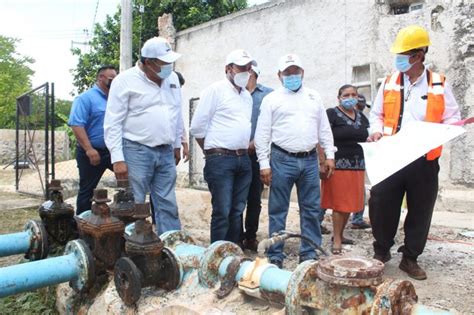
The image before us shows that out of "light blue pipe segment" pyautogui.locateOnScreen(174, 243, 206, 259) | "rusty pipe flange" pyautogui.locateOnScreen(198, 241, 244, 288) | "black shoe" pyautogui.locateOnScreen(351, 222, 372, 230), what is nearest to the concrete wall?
"black shoe" pyautogui.locateOnScreen(351, 222, 372, 230)

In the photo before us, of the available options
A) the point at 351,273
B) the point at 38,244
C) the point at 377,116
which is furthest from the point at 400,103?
the point at 38,244

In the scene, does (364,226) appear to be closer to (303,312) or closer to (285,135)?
(285,135)

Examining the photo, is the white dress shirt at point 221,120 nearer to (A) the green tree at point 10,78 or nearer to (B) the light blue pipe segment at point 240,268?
(B) the light blue pipe segment at point 240,268

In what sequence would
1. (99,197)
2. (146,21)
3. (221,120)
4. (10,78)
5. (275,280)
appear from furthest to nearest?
(10,78)
(146,21)
(221,120)
(99,197)
(275,280)

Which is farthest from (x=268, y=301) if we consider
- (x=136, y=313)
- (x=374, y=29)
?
(x=374, y=29)

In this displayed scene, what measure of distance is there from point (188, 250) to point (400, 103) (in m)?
1.80

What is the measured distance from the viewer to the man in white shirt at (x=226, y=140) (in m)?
3.52

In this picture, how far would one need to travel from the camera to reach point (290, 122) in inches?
135

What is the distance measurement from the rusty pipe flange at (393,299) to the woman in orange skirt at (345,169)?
7.93ft

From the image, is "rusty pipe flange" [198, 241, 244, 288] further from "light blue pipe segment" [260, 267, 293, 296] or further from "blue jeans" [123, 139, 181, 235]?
"blue jeans" [123, 139, 181, 235]

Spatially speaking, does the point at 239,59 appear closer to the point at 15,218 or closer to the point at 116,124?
the point at 116,124

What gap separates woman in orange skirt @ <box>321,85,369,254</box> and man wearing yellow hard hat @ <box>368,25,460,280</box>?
1.99 feet

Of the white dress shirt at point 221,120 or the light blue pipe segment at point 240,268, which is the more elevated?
the white dress shirt at point 221,120

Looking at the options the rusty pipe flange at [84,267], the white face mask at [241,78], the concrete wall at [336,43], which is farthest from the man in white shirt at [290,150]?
the concrete wall at [336,43]
